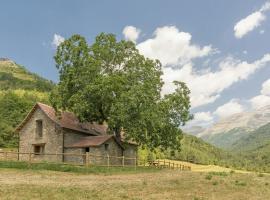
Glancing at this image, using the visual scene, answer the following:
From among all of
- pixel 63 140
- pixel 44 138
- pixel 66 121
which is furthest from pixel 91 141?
pixel 44 138

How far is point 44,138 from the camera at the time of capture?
54.8 metres

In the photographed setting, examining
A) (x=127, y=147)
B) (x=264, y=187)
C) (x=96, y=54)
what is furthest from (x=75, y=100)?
(x=264, y=187)

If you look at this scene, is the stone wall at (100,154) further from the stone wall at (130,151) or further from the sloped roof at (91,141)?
the stone wall at (130,151)

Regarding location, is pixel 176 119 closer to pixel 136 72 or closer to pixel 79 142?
pixel 136 72

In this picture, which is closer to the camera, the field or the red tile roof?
the field

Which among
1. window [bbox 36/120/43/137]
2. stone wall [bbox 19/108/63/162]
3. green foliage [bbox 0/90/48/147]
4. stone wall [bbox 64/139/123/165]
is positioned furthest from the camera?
green foliage [bbox 0/90/48/147]

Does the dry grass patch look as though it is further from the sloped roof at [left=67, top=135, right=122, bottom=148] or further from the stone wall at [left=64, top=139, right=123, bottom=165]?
the sloped roof at [left=67, top=135, right=122, bottom=148]

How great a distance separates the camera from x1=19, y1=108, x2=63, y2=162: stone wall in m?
53.3

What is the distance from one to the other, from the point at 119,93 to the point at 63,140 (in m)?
9.89

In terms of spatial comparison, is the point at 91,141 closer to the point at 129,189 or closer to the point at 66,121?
the point at 66,121

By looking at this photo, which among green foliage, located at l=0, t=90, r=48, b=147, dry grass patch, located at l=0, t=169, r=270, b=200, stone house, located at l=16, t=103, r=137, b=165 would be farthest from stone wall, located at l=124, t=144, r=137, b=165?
green foliage, located at l=0, t=90, r=48, b=147

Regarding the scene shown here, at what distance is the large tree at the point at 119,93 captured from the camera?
50.2m

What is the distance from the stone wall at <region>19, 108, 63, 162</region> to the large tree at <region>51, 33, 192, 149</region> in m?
2.93

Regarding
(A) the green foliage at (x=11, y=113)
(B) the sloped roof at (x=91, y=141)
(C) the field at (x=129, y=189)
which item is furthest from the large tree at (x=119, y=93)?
(A) the green foliage at (x=11, y=113)
